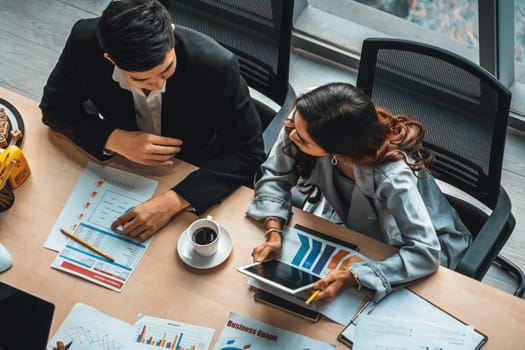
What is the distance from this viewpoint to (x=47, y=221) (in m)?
1.68

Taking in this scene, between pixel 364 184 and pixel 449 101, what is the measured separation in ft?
1.19

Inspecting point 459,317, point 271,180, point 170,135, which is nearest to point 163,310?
point 271,180

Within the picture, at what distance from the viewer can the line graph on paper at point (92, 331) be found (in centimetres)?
150

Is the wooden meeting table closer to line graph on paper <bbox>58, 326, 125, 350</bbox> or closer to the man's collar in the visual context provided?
line graph on paper <bbox>58, 326, 125, 350</bbox>

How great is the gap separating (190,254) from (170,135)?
1.54 ft

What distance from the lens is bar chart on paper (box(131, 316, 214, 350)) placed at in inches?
59.1

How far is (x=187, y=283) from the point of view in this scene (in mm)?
1590

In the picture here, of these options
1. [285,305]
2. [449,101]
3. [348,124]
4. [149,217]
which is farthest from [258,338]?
[449,101]

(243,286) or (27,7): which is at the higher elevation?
(243,286)

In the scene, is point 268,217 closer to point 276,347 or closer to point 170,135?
point 276,347

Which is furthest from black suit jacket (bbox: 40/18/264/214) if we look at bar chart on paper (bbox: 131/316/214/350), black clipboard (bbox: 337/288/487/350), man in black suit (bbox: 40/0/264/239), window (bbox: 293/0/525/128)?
window (bbox: 293/0/525/128)

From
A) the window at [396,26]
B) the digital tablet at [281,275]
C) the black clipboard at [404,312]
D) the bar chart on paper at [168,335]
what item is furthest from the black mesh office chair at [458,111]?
the window at [396,26]

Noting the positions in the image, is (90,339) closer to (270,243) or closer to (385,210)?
(270,243)

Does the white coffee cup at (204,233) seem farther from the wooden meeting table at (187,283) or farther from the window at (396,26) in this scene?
the window at (396,26)
